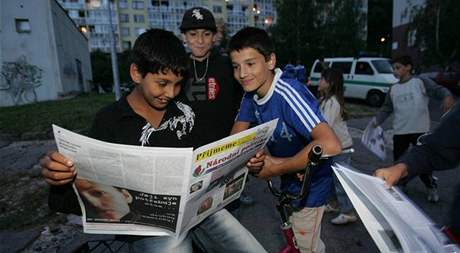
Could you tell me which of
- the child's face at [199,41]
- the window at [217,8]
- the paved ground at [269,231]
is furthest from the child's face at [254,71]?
the window at [217,8]

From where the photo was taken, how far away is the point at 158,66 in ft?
5.25

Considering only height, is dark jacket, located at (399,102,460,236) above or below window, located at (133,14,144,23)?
below

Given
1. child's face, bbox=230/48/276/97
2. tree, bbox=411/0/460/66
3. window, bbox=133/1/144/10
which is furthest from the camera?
window, bbox=133/1/144/10

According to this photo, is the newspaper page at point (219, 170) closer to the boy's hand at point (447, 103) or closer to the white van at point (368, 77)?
the boy's hand at point (447, 103)

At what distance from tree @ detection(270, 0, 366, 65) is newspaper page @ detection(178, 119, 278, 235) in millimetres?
26425

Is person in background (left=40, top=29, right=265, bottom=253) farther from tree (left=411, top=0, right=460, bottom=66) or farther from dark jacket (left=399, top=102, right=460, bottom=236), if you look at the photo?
tree (left=411, top=0, right=460, bottom=66)

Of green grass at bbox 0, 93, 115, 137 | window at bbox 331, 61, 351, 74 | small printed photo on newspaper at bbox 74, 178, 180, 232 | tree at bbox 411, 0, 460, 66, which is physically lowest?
green grass at bbox 0, 93, 115, 137

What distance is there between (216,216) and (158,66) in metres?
0.87

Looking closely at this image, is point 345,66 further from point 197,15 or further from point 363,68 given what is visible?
point 197,15

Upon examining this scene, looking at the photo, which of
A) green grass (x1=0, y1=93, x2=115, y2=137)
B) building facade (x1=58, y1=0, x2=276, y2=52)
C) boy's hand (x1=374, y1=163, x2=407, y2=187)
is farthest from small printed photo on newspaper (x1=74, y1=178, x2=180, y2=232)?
building facade (x1=58, y1=0, x2=276, y2=52)

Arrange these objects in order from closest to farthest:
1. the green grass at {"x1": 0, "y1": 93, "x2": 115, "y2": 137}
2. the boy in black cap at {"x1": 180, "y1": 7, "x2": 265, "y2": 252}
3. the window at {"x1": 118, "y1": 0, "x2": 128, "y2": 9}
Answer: the boy in black cap at {"x1": 180, "y1": 7, "x2": 265, "y2": 252} → the green grass at {"x1": 0, "y1": 93, "x2": 115, "y2": 137} → the window at {"x1": 118, "y1": 0, "x2": 128, "y2": 9}

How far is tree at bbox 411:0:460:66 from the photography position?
682 inches

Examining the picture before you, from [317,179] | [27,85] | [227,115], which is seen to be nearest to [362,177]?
[317,179]

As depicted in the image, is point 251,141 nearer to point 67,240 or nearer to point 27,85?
point 67,240
